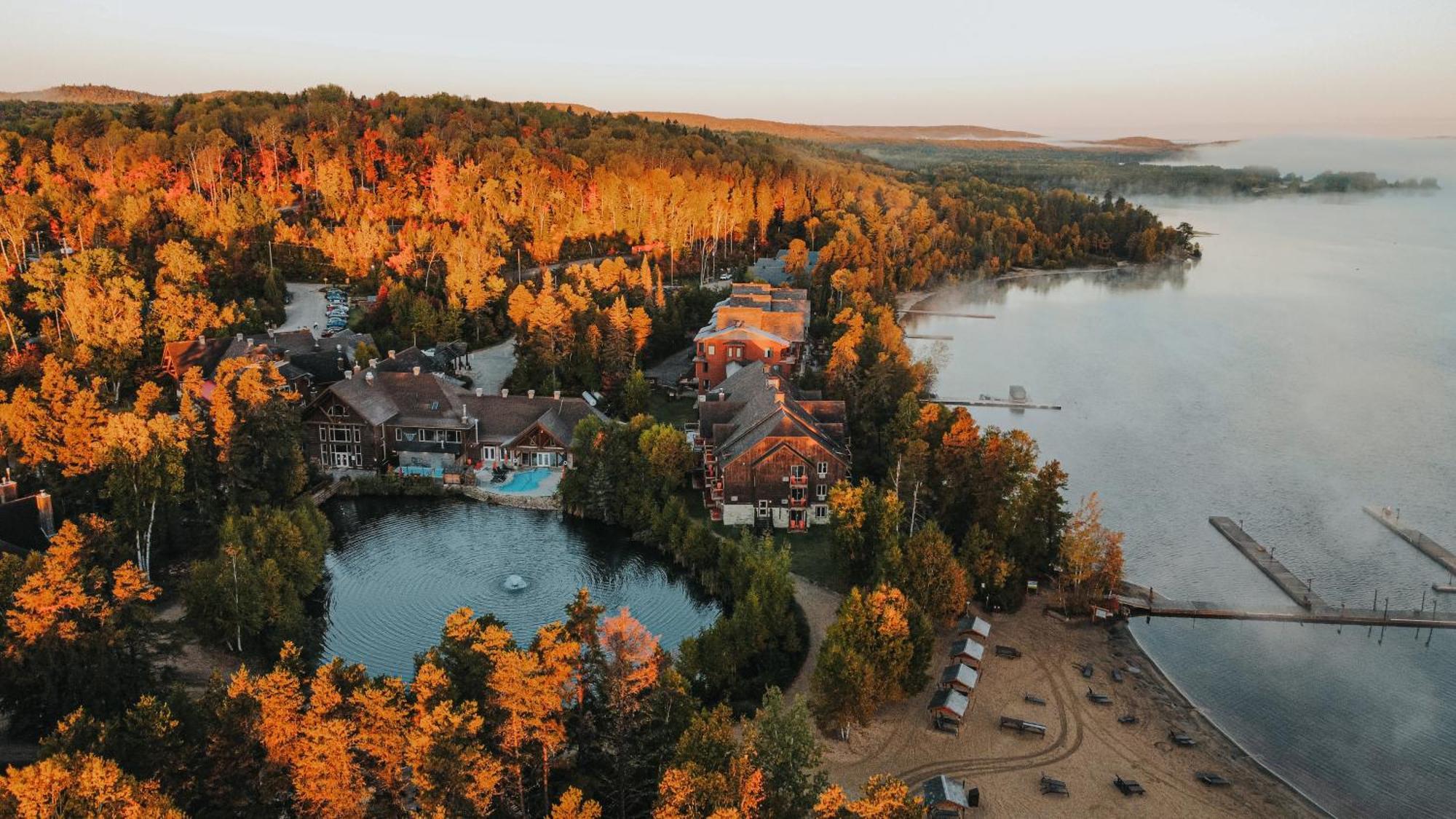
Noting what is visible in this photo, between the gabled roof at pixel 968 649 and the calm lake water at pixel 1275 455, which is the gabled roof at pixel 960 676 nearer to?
the gabled roof at pixel 968 649

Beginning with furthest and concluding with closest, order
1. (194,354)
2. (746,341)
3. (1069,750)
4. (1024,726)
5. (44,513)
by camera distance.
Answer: (746,341) → (194,354) → (44,513) → (1024,726) → (1069,750)

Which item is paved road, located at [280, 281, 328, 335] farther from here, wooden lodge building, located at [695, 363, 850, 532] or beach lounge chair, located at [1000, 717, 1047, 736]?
beach lounge chair, located at [1000, 717, 1047, 736]

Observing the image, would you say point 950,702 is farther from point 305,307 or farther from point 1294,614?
point 305,307

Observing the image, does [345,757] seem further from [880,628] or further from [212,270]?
[212,270]

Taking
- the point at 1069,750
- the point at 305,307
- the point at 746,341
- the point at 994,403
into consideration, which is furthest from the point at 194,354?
the point at 1069,750

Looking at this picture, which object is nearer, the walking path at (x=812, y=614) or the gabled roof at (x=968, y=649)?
the walking path at (x=812, y=614)

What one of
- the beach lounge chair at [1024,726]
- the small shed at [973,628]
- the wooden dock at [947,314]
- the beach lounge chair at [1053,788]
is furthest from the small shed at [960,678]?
the wooden dock at [947,314]
